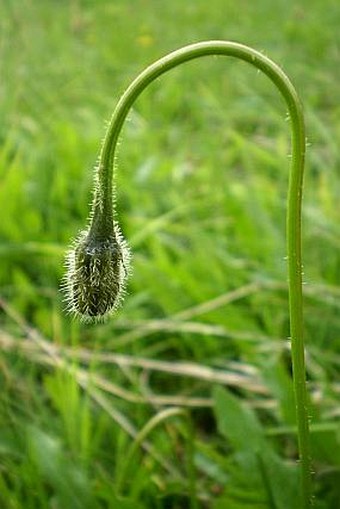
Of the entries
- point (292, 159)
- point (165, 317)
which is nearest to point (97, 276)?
point (292, 159)

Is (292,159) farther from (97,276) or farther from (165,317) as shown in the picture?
(165,317)

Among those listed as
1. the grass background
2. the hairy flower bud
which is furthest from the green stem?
the grass background

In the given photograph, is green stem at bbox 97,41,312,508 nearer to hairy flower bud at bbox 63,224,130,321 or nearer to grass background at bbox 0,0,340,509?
hairy flower bud at bbox 63,224,130,321

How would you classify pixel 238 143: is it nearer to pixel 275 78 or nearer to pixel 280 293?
pixel 280 293

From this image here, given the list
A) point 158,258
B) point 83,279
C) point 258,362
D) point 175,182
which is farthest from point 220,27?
point 83,279

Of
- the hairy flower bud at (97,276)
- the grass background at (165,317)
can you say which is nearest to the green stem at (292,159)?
the hairy flower bud at (97,276)

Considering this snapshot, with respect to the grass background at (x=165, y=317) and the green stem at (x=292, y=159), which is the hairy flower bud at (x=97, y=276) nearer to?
the green stem at (x=292, y=159)
